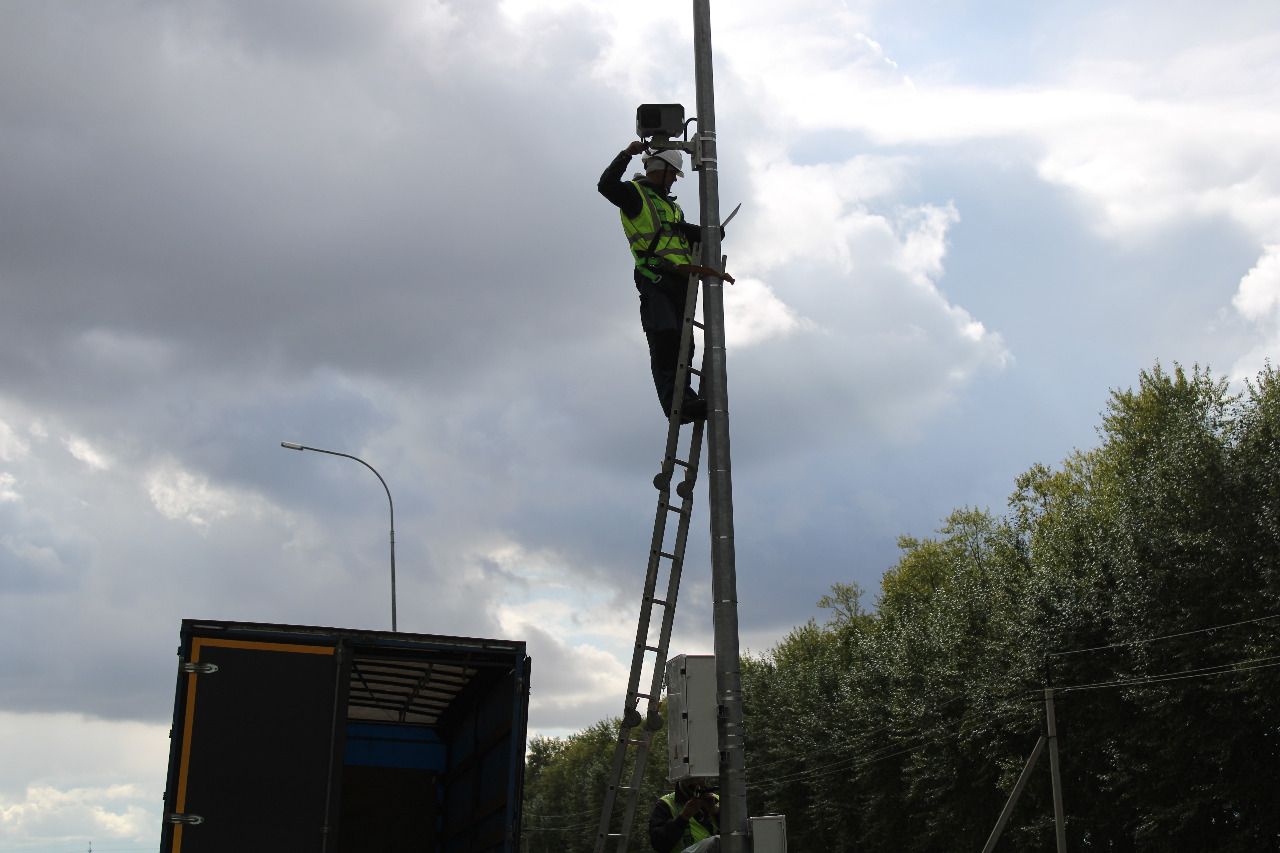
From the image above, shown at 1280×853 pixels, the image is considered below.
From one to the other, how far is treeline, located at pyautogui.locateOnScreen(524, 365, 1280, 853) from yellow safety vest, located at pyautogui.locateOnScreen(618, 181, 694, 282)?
2143 cm

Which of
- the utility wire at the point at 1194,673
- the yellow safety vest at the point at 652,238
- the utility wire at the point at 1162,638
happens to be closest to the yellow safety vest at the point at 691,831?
the yellow safety vest at the point at 652,238

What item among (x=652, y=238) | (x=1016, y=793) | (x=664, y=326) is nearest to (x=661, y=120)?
(x=652, y=238)

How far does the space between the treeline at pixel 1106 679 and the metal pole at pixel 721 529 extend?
853 inches

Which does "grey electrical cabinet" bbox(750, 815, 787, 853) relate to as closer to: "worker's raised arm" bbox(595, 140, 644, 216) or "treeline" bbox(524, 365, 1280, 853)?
"worker's raised arm" bbox(595, 140, 644, 216)

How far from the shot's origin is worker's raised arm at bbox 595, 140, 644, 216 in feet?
28.7

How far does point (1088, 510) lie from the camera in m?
33.9

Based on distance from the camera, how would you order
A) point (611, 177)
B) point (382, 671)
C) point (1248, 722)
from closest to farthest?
point (611, 177) < point (382, 671) < point (1248, 722)

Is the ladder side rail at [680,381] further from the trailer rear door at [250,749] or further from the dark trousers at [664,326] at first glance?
the trailer rear door at [250,749]

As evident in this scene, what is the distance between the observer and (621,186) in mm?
8844

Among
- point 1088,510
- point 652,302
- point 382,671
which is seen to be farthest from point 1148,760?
point 652,302

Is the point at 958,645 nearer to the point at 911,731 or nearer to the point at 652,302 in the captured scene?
the point at 911,731

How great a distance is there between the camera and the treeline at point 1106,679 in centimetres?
2758

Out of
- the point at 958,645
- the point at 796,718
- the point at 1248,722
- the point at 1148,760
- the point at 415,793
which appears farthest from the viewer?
the point at 796,718

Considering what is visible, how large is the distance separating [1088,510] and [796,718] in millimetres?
17671
